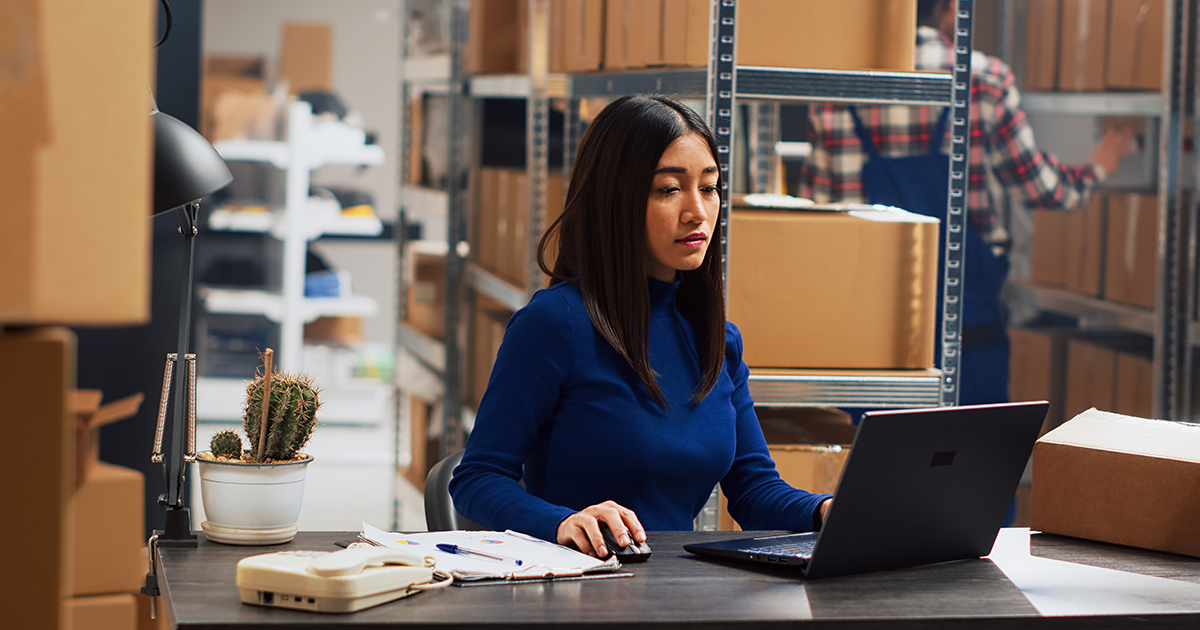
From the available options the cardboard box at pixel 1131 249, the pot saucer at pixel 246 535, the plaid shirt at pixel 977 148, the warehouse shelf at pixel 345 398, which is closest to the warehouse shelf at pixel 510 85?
the plaid shirt at pixel 977 148

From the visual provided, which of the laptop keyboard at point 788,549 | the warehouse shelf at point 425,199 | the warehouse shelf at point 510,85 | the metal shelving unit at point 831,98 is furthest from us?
the warehouse shelf at point 425,199

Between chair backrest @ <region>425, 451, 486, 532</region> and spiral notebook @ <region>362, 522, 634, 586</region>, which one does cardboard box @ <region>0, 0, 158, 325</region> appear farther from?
chair backrest @ <region>425, 451, 486, 532</region>

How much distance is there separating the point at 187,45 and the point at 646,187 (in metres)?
1.61

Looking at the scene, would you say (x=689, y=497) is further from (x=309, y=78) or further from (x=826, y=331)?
(x=309, y=78)

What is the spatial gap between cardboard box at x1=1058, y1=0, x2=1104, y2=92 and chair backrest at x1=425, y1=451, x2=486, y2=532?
8.34 ft

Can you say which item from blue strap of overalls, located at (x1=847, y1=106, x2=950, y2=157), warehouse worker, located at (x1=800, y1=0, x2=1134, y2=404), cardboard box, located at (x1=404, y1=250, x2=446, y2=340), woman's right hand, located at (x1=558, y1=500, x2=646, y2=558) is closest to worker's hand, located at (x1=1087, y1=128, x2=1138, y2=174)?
warehouse worker, located at (x1=800, y1=0, x2=1134, y2=404)

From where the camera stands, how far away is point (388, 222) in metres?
6.44

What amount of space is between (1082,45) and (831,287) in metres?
1.83

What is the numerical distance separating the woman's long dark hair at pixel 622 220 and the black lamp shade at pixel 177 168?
503mm

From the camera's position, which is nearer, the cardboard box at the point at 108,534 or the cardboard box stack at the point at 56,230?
the cardboard box stack at the point at 56,230

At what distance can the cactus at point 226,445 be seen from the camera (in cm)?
151

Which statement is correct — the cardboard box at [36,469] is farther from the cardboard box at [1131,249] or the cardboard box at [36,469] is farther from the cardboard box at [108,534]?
the cardboard box at [1131,249]

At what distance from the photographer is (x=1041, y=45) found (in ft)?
12.1

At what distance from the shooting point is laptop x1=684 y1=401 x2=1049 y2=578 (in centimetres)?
130
